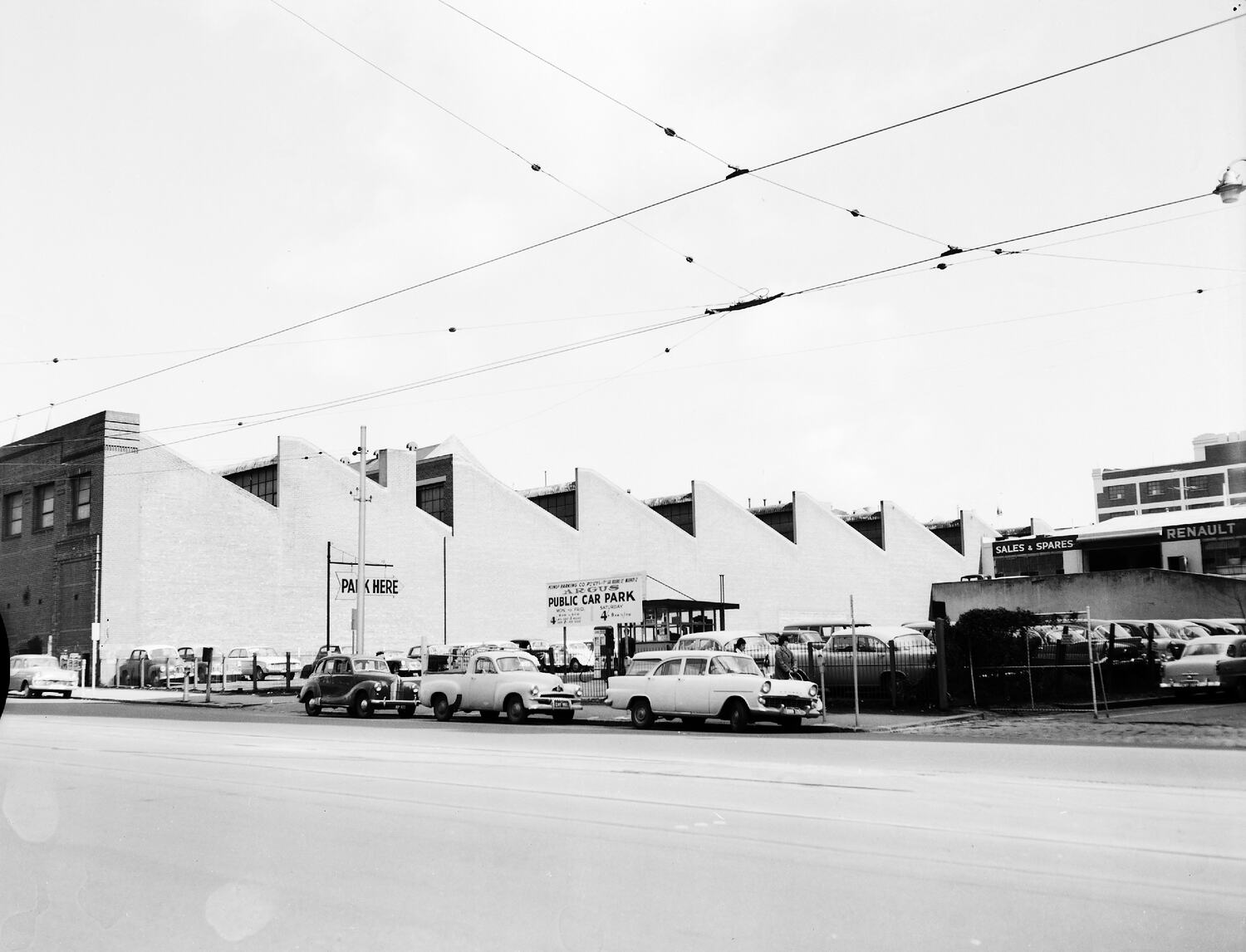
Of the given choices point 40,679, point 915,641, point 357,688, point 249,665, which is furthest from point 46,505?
point 915,641

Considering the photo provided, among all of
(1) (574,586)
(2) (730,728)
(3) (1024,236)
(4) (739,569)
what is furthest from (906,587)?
A: (3) (1024,236)

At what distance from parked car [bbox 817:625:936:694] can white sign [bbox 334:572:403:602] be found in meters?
27.9

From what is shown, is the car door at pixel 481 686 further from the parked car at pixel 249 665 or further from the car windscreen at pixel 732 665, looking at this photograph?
the parked car at pixel 249 665

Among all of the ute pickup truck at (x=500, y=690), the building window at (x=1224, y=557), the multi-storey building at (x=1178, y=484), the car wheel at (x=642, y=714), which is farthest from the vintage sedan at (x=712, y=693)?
the multi-storey building at (x=1178, y=484)

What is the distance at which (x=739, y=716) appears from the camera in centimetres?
2162

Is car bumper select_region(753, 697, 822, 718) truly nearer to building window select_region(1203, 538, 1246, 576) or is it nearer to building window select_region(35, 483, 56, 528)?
building window select_region(35, 483, 56, 528)

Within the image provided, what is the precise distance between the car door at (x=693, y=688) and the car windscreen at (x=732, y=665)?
0.69 feet

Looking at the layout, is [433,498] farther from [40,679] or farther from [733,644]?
[733,644]

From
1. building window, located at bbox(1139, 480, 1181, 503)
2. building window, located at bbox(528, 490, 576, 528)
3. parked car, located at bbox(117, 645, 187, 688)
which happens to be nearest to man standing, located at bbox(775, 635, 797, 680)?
parked car, located at bbox(117, 645, 187, 688)

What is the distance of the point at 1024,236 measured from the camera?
1528 centimetres

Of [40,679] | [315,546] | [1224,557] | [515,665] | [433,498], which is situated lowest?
[40,679]

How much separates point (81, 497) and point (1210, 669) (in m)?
42.3

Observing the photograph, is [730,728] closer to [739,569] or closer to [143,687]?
[143,687]

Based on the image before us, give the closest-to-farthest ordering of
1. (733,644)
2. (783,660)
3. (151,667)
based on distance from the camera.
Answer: (733,644)
(783,660)
(151,667)
